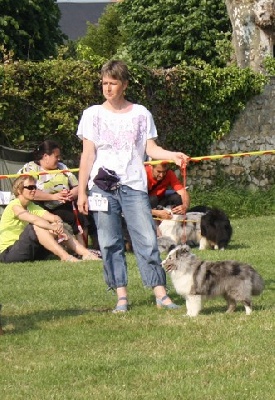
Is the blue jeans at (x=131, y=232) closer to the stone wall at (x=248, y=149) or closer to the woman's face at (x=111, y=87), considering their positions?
the woman's face at (x=111, y=87)

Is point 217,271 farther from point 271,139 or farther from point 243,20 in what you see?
point 243,20

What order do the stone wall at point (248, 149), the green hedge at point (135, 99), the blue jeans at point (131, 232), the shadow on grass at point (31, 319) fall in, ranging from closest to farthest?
the shadow on grass at point (31, 319) < the blue jeans at point (131, 232) < the green hedge at point (135, 99) < the stone wall at point (248, 149)

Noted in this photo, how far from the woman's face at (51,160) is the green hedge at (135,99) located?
3155 millimetres

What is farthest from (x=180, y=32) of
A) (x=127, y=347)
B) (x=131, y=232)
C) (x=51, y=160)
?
(x=127, y=347)

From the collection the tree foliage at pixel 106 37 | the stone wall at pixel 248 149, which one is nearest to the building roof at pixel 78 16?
the tree foliage at pixel 106 37

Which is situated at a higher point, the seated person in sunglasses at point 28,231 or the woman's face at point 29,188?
the woman's face at point 29,188

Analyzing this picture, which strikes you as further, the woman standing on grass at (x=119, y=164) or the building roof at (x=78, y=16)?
the building roof at (x=78, y=16)

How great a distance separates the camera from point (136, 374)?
6.61m

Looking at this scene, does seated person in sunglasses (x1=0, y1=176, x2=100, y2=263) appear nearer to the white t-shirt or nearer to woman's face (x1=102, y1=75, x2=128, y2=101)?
the white t-shirt

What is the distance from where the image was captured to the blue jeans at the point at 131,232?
8.71 metres

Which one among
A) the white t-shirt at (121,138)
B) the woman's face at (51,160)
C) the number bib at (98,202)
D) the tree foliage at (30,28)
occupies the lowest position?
the woman's face at (51,160)

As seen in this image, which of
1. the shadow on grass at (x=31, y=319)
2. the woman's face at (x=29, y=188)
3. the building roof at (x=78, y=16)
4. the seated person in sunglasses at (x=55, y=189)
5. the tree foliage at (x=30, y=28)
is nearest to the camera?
the shadow on grass at (x=31, y=319)

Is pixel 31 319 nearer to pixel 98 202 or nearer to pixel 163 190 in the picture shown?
pixel 98 202

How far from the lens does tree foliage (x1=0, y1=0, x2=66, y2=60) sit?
23.8m
